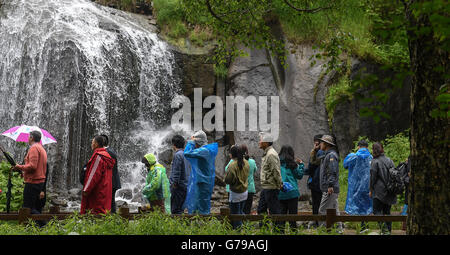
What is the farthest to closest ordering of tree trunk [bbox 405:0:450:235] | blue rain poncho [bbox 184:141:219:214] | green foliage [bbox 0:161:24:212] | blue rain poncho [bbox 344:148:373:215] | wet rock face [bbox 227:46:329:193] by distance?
wet rock face [bbox 227:46:329:193] → green foliage [bbox 0:161:24:212] → blue rain poncho [bbox 344:148:373:215] → blue rain poncho [bbox 184:141:219:214] → tree trunk [bbox 405:0:450:235]

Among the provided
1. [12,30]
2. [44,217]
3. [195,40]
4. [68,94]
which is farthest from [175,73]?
[44,217]

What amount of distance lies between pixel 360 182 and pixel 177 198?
3.45 m

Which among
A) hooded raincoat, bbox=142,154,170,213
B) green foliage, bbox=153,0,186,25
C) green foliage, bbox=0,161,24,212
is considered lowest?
green foliage, bbox=0,161,24,212

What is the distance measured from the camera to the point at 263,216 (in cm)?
691

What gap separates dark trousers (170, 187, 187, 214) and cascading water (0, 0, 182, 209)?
784 cm

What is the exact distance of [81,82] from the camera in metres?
16.8

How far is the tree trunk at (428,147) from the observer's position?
4.80 m

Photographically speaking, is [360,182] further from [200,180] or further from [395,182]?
[200,180]

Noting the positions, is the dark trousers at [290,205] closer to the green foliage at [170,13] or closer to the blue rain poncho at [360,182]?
the blue rain poncho at [360,182]

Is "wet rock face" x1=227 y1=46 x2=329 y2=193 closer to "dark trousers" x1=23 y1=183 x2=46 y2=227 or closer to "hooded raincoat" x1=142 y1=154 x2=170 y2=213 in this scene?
"hooded raincoat" x1=142 y1=154 x2=170 y2=213

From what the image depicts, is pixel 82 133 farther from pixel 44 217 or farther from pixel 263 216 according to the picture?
pixel 263 216

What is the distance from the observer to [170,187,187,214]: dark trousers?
8.91 metres

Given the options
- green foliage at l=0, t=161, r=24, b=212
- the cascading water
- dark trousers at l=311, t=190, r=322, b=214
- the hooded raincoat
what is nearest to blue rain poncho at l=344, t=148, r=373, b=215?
dark trousers at l=311, t=190, r=322, b=214

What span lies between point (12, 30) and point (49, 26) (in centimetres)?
142
